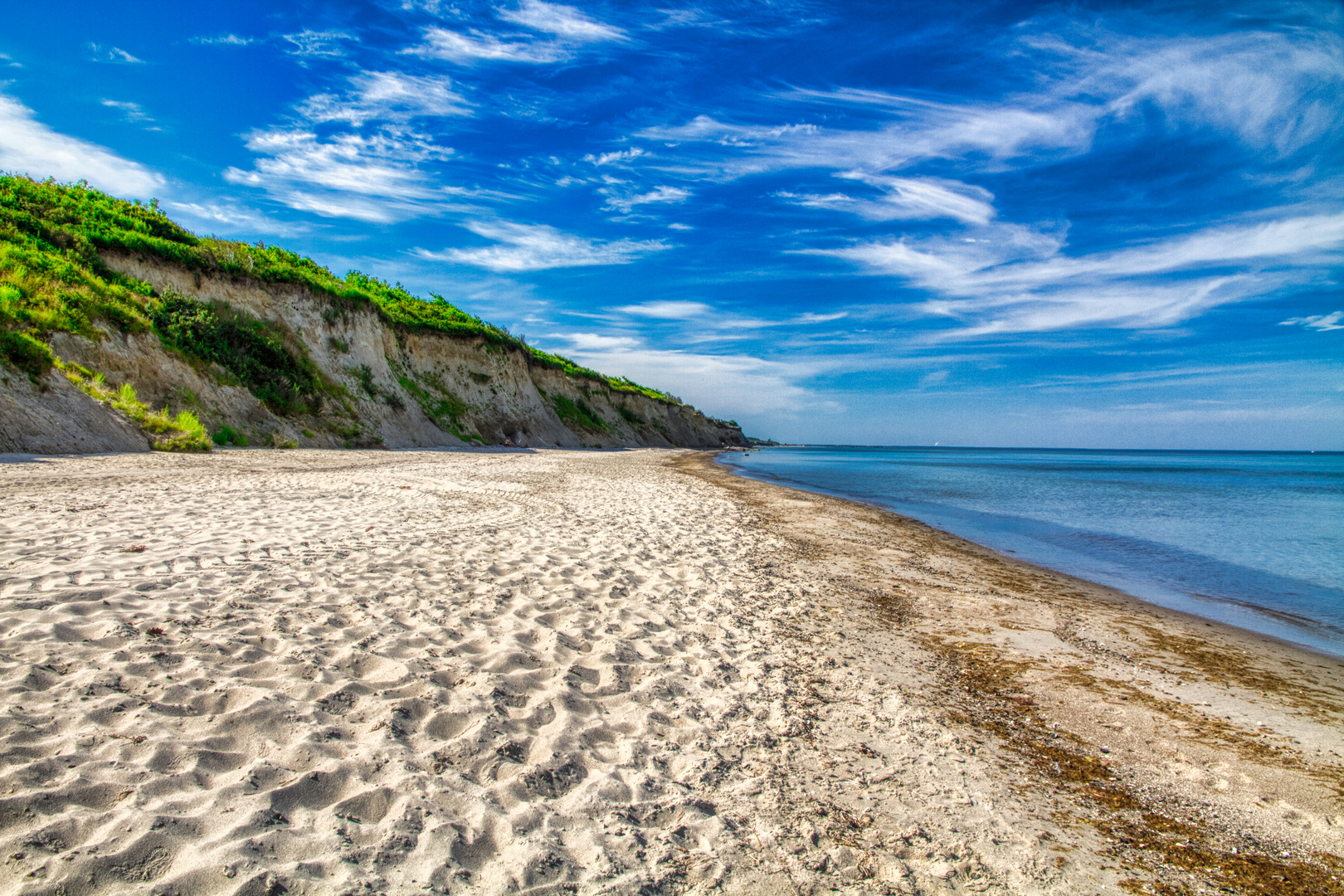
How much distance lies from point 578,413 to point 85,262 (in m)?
33.4

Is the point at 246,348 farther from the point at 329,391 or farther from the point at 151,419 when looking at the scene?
the point at 151,419

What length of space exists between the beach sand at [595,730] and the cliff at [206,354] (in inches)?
367

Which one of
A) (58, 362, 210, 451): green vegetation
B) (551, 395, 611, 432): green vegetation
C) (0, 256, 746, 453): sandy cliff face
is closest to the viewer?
(0, 256, 746, 453): sandy cliff face

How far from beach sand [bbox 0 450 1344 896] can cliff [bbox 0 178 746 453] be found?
30.6ft

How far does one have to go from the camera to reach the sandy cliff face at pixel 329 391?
13055 mm

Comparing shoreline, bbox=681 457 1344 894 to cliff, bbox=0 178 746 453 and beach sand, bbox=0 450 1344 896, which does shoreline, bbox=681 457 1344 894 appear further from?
cliff, bbox=0 178 746 453

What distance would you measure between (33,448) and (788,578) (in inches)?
608

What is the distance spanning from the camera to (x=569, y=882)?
7.38ft

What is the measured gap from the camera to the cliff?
13.5m

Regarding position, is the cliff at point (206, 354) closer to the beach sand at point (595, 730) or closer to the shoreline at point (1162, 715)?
the beach sand at point (595, 730)

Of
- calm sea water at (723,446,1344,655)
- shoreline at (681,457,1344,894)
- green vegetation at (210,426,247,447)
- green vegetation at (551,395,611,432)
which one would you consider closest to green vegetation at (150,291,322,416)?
green vegetation at (210,426,247,447)

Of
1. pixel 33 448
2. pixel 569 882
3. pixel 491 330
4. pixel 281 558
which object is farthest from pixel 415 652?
pixel 491 330

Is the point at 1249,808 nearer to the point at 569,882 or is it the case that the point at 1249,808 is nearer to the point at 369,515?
the point at 569,882

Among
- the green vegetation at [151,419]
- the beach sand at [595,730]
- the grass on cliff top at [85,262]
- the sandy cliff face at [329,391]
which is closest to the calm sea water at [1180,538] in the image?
the beach sand at [595,730]
